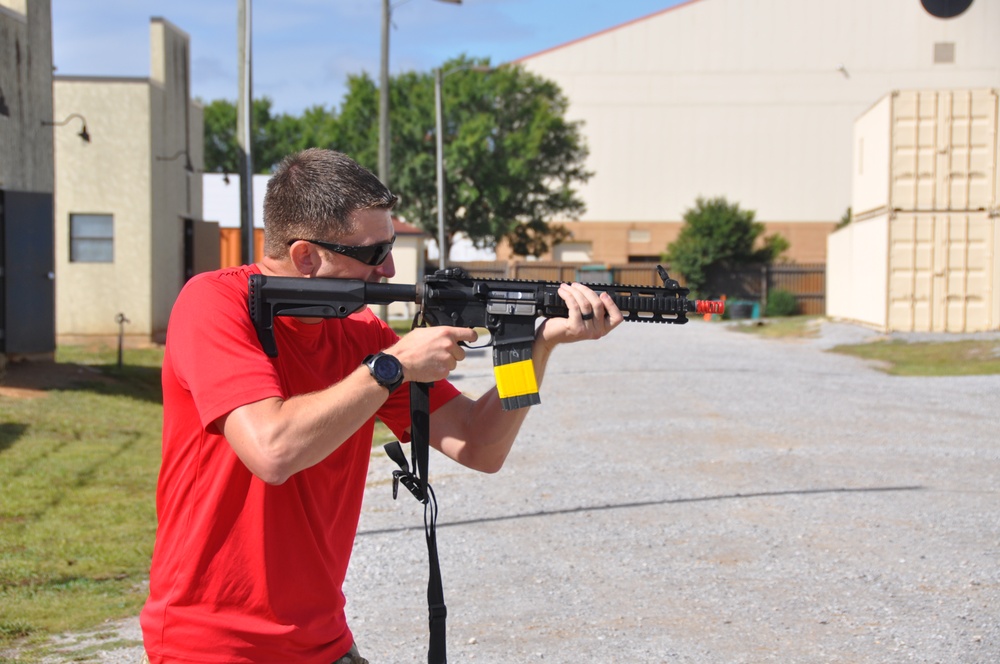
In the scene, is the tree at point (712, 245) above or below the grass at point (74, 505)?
above

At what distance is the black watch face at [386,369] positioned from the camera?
2.60 meters

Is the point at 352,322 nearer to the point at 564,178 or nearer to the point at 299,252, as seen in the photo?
the point at 299,252

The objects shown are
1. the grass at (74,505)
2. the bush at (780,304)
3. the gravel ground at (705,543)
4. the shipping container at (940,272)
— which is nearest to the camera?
the gravel ground at (705,543)

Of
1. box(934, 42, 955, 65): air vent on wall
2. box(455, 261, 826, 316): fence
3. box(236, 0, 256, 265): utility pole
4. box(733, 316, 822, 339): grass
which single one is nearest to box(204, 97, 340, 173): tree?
box(455, 261, 826, 316): fence

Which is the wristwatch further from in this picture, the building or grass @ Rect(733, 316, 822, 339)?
the building

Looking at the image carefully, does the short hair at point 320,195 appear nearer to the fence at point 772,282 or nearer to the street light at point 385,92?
the street light at point 385,92

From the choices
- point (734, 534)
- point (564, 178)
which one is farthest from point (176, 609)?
point (564, 178)

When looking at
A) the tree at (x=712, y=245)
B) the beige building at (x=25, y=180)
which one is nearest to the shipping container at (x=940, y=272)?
the tree at (x=712, y=245)

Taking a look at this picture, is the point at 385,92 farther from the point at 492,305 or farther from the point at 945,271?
the point at 492,305

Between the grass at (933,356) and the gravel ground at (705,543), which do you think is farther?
the grass at (933,356)

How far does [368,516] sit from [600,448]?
3474 millimetres

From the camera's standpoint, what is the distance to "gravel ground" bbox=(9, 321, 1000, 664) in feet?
18.2

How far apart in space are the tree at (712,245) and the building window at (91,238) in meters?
26.8

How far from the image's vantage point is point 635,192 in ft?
187
